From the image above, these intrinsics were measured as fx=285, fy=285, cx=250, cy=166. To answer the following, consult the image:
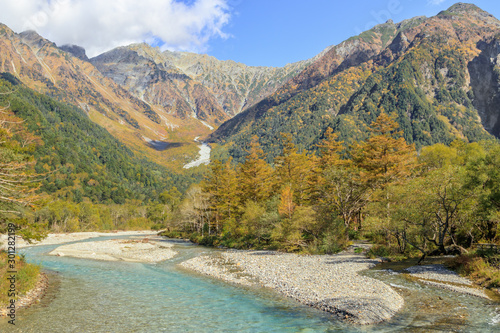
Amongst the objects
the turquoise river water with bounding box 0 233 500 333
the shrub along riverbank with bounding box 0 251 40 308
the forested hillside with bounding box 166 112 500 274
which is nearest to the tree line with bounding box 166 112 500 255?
the forested hillside with bounding box 166 112 500 274

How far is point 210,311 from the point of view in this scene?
1691 cm

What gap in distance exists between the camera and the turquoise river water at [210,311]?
1375cm

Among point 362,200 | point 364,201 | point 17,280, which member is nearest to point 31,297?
point 17,280

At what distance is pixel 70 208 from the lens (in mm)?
116188

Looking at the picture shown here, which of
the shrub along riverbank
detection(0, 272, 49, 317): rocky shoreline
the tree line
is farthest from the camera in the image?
the tree line

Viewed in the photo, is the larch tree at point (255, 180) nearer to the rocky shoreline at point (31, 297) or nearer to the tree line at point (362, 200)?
the tree line at point (362, 200)

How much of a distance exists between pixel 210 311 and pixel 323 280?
974 cm

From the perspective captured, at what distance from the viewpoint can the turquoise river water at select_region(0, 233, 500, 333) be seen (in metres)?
13.8

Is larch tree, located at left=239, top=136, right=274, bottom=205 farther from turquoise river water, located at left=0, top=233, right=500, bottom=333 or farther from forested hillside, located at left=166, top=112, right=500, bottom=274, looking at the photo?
turquoise river water, located at left=0, top=233, right=500, bottom=333

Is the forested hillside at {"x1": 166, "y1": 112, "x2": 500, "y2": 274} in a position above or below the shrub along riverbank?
above

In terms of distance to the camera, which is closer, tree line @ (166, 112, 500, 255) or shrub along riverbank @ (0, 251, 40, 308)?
shrub along riverbank @ (0, 251, 40, 308)

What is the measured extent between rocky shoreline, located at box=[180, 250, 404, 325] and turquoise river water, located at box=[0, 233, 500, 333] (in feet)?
2.74

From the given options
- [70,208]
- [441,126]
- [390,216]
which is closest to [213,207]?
[390,216]

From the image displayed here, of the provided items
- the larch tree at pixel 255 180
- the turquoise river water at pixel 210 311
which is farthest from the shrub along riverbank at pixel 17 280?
the larch tree at pixel 255 180
